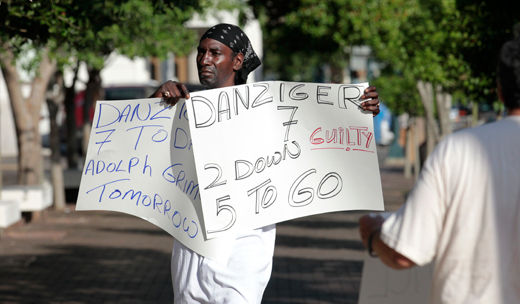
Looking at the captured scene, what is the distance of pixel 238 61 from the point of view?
4.49 meters

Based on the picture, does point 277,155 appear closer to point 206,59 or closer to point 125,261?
point 206,59

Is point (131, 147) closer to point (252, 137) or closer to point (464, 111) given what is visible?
point (252, 137)

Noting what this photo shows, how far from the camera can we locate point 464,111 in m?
36.2

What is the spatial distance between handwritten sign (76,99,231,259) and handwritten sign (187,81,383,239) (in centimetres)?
9

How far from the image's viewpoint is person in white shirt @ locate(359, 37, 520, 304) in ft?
8.97

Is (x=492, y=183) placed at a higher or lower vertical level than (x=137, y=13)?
lower

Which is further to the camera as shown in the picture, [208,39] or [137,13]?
[137,13]

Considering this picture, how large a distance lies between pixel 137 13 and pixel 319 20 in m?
6.08

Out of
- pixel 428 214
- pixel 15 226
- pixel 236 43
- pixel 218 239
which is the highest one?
pixel 236 43

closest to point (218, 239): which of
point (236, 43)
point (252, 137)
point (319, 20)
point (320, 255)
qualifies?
point (252, 137)

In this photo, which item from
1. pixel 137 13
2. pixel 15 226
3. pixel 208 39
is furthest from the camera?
pixel 137 13

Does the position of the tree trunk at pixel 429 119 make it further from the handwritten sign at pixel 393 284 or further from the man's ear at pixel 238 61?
the handwritten sign at pixel 393 284

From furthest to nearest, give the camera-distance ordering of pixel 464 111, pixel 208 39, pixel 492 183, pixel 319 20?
pixel 464 111 < pixel 319 20 < pixel 208 39 < pixel 492 183

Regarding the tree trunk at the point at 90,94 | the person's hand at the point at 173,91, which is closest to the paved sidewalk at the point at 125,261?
the tree trunk at the point at 90,94
